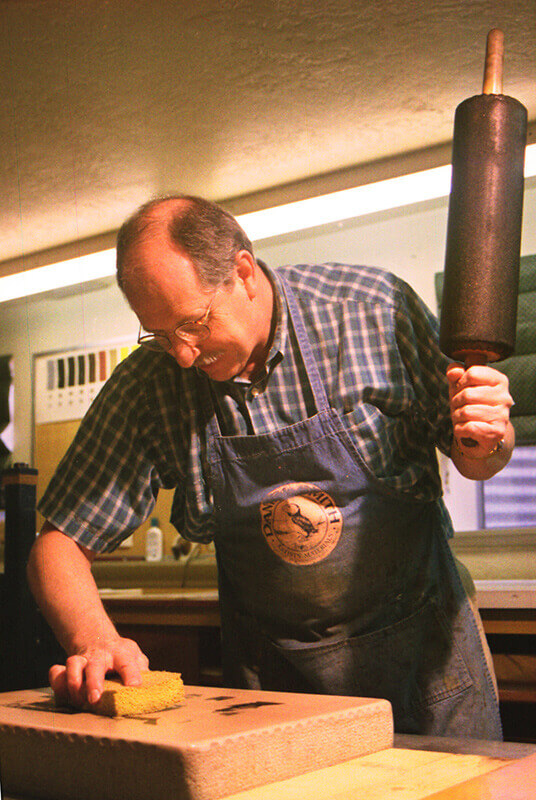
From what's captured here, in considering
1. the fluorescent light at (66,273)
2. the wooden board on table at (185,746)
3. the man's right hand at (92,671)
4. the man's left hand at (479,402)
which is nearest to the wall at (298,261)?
the fluorescent light at (66,273)

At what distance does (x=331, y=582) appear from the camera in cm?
84

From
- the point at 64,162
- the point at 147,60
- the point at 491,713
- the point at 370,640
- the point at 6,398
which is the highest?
the point at 147,60

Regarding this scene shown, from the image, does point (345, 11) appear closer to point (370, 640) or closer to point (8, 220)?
point (8, 220)

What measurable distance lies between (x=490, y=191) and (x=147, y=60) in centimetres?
56

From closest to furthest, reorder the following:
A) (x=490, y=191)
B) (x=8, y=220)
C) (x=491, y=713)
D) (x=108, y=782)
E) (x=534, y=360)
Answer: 1. (x=108, y=782)
2. (x=490, y=191)
3. (x=8, y=220)
4. (x=491, y=713)
5. (x=534, y=360)

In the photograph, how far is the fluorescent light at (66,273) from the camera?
0.83 meters

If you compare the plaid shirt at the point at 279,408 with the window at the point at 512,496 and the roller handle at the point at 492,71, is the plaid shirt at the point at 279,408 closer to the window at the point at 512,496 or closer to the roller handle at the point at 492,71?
the roller handle at the point at 492,71

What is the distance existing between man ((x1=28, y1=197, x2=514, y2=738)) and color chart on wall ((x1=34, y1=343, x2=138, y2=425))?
4 centimetres

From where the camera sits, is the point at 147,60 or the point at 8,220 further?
the point at 147,60

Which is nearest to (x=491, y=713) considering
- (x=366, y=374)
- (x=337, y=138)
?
(x=366, y=374)

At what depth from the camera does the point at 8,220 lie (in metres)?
0.84

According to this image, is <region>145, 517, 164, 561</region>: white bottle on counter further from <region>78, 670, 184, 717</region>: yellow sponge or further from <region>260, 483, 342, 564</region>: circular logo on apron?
<region>78, 670, 184, 717</region>: yellow sponge

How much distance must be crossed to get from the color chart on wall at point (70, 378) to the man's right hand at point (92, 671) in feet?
1.02

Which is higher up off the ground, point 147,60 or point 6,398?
point 147,60
